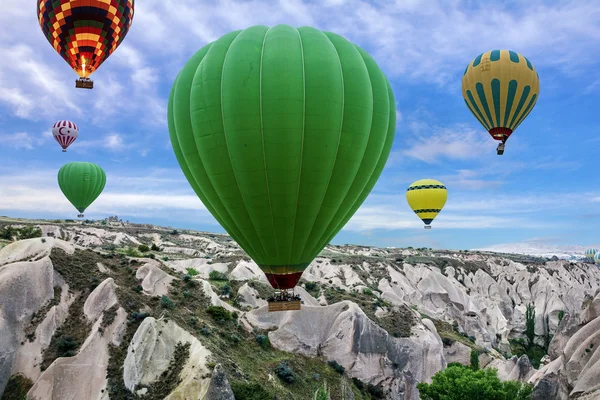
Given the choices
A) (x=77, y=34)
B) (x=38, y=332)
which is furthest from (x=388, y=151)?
(x=38, y=332)

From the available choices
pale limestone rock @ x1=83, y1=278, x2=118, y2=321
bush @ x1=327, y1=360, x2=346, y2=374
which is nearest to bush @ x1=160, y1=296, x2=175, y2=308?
pale limestone rock @ x1=83, y1=278, x2=118, y2=321

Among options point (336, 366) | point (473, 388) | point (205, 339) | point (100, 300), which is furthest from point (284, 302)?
point (336, 366)

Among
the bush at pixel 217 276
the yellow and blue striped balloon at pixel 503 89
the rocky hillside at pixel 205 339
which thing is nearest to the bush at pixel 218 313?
the rocky hillside at pixel 205 339

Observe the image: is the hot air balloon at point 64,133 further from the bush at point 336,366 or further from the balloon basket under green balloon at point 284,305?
the balloon basket under green balloon at point 284,305

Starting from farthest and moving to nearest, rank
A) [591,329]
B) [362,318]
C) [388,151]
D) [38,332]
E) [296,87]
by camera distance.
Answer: [362,318]
[38,332]
[591,329]
[388,151]
[296,87]

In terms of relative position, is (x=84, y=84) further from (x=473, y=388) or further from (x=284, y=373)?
(x=473, y=388)

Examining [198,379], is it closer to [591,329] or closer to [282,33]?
[282,33]
